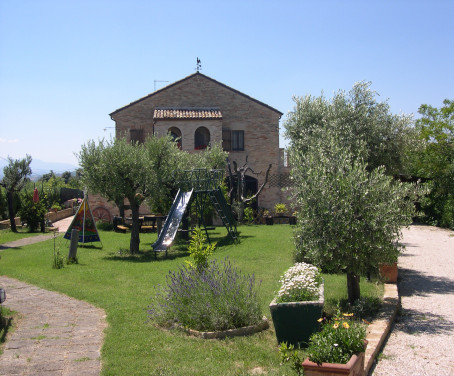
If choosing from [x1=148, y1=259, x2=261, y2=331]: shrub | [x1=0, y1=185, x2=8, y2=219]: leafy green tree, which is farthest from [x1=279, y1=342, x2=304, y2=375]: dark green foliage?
[x1=0, y1=185, x2=8, y2=219]: leafy green tree

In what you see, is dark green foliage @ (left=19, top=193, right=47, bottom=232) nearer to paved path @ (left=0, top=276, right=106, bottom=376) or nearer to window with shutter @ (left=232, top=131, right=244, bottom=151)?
window with shutter @ (left=232, top=131, right=244, bottom=151)

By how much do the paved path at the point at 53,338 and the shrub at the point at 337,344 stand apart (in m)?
2.55

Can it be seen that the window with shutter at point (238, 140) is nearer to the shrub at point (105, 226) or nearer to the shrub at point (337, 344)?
the shrub at point (105, 226)

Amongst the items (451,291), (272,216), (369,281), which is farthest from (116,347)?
(272,216)

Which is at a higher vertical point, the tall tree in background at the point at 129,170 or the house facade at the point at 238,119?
the house facade at the point at 238,119

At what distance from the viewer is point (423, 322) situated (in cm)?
Answer: 870

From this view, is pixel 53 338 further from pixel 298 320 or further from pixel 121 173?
pixel 121 173

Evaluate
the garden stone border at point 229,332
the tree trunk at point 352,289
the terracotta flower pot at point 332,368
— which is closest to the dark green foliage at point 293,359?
the terracotta flower pot at point 332,368

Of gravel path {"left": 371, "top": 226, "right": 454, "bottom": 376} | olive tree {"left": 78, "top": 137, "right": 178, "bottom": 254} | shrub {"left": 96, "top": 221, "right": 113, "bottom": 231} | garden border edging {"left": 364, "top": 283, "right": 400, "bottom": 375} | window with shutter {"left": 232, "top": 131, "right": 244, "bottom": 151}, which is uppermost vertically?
window with shutter {"left": 232, "top": 131, "right": 244, "bottom": 151}

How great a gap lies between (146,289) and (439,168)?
67.1 ft

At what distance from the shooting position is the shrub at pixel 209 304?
23.7 feet

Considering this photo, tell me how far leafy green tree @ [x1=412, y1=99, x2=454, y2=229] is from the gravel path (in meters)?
9.51

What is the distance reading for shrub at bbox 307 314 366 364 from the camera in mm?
5227

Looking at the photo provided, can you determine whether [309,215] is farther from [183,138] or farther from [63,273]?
[183,138]
